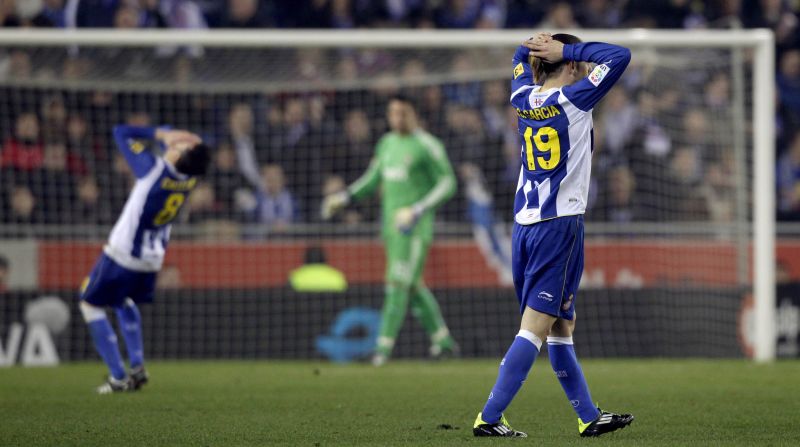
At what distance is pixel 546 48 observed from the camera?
20.0 feet

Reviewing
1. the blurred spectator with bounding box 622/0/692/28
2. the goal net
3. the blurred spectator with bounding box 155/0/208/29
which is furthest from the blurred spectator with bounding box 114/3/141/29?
the blurred spectator with bounding box 622/0/692/28

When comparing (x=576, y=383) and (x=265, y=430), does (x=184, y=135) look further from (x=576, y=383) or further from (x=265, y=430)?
(x=576, y=383)

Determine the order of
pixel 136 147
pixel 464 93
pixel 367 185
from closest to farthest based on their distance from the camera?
pixel 136 147 < pixel 367 185 < pixel 464 93

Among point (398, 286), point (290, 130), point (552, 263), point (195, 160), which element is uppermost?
point (290, 130)

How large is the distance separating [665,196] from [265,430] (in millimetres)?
9244

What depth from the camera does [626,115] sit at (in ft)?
51.4

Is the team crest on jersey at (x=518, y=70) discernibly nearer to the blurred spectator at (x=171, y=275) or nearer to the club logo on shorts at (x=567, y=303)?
the club logo on shorts at (x=567, y=303)

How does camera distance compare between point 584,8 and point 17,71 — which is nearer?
point 17,71

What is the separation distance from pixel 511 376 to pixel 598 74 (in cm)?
151

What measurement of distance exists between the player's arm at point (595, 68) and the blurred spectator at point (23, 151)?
903 centimetres

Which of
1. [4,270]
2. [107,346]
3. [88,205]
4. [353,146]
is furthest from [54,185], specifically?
[107,346]

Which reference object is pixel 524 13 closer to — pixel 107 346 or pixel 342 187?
pixel 342 187

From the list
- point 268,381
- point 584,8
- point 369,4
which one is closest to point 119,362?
point 268,381

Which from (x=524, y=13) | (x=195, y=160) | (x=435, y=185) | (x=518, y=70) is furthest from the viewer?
(x=524, y=13)
